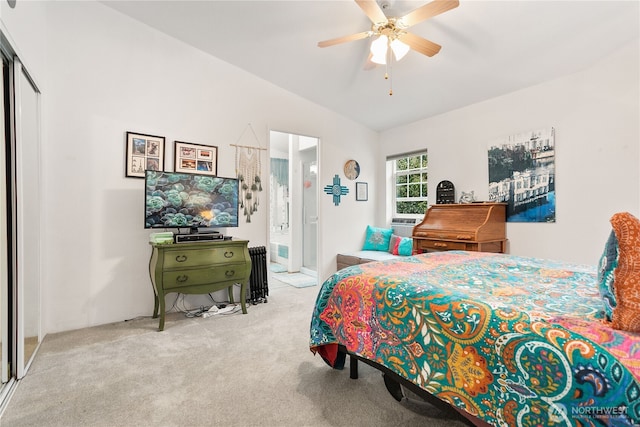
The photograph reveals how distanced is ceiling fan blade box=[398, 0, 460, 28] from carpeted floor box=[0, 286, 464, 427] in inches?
87.2

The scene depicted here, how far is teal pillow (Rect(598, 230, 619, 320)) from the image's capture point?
979 millimetres

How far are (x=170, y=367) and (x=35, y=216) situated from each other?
62.3 inches

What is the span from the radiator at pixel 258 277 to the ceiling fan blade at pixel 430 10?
8.61 feet

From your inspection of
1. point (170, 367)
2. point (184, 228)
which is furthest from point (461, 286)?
point (184, 228)

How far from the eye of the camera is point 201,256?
2877 millimetres

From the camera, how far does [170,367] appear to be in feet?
6.72

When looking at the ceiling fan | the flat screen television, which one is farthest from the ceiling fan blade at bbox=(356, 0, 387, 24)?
the flat screen television

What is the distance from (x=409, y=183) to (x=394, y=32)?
279 centimetres

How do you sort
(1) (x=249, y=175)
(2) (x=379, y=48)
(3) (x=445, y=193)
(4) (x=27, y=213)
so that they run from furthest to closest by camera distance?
(3) (x=445, y=193) < (1) (x=249, y=175) < (2) (x=379, y=48) < (4) (x=27, y=213)

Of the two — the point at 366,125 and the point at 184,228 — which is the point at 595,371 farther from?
the point at 366,125

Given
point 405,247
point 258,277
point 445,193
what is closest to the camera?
point 258,277

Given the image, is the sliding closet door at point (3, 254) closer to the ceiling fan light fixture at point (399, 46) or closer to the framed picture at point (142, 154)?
the framed picture at point (142, 154)

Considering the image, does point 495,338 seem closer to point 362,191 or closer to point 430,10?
point 430,10

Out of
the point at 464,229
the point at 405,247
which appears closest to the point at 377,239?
the point at 405,247
